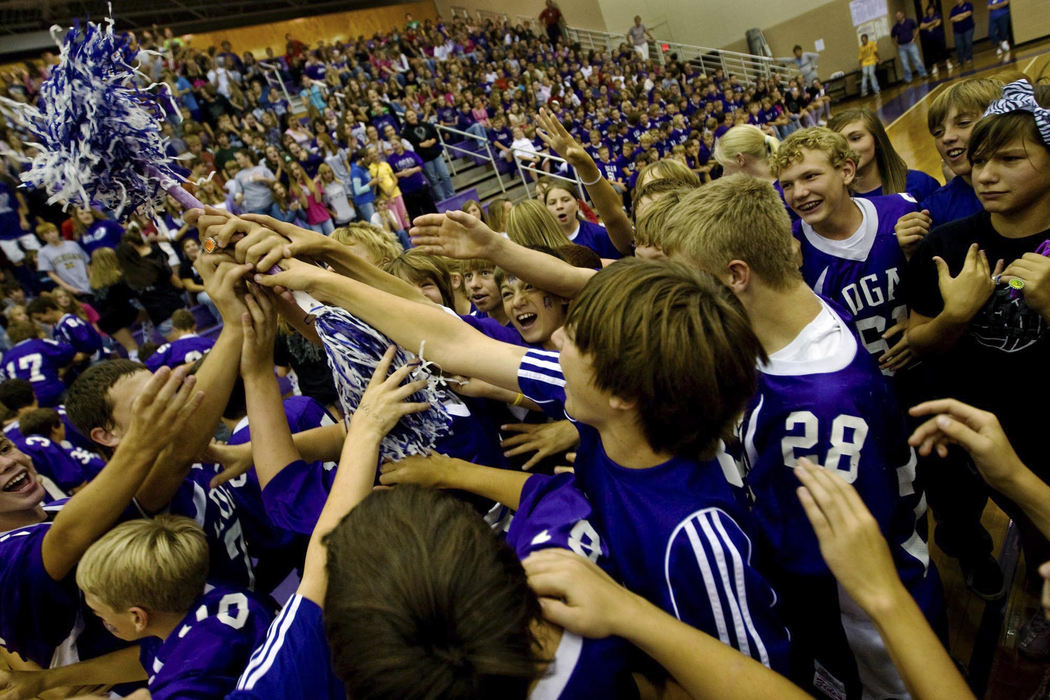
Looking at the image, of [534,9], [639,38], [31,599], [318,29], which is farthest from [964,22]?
[31,599]

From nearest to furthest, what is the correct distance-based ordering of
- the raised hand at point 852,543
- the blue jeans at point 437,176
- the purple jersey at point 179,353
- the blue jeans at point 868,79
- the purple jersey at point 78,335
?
the raised hand at point 852,543 < the purple jersey at point 179,353 < the purple jersey at point 78,335 < the blue jeans at point 437,176 < the blue jeans at point 868,79

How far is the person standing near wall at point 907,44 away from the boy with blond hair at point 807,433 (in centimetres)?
2027

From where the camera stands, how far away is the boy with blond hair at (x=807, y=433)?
134 centimetres

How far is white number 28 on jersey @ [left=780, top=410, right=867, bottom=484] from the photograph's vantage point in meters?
1.31

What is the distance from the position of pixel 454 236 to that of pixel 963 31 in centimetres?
2054

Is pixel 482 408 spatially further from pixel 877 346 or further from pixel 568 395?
pixel 877 346

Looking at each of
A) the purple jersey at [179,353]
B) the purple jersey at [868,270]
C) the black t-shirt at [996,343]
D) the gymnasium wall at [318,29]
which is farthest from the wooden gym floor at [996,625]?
the gymnasium wall at [318,29]

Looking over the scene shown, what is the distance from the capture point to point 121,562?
1.41 metres

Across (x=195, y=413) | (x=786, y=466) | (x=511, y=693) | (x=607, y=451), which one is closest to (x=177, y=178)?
(x=195, y=413)

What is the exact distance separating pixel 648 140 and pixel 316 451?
9.58 m

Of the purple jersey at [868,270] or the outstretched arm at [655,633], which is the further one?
the purple jersey at [868,270]

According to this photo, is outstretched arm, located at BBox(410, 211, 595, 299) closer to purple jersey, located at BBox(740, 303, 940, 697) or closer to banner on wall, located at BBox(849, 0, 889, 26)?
purple jersey, located at BBox(740, 303, 940, 697)

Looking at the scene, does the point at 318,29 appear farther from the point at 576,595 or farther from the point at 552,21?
the point at 576,595

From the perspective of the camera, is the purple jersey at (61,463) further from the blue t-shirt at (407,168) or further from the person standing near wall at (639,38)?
the person standing near wall at (639,38)
